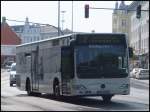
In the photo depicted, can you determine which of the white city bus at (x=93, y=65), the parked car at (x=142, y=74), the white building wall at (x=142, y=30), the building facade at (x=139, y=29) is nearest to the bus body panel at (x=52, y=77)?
the white city bus at (x=93, y=65)

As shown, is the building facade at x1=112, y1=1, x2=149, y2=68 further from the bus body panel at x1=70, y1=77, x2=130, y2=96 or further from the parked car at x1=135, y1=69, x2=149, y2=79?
the bus body panel at x1=70, y1=77, x2=130, y2=96

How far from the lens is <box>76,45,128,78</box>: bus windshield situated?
23.5m

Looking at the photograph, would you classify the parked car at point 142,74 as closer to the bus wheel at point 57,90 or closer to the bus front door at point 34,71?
the bus front door at point 34,71

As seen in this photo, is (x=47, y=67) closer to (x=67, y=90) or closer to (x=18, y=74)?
(x=67, y=90)

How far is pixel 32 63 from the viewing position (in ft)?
98.9

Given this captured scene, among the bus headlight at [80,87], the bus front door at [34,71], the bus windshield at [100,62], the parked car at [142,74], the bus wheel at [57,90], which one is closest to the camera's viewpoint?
the bus windshield at [100,62]

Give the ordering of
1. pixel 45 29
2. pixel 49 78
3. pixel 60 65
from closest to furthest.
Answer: pixel 60 65 → pixel 49 78 → pixel 45 29

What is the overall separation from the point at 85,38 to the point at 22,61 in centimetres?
903

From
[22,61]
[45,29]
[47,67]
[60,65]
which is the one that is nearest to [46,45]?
[47,67]

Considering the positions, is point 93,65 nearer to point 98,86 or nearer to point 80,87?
point 98,86

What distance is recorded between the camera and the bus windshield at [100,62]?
2347cm

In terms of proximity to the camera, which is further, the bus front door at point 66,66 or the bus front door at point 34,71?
the bus front door at point 34,71

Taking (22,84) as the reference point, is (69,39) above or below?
above

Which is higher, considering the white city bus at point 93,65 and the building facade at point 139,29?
the building facade at point 139,29
